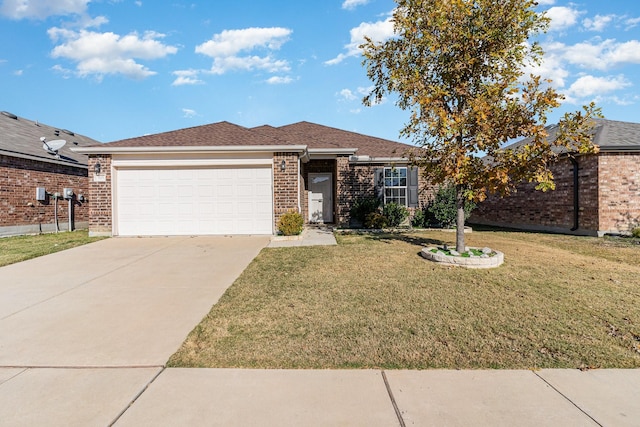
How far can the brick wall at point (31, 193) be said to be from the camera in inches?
449

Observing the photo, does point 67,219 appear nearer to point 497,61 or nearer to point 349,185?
point 349,185

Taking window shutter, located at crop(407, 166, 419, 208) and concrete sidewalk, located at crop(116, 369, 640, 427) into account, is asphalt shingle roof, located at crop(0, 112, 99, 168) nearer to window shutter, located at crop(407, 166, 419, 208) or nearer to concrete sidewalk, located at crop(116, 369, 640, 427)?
concrete sidewalk, located at crop(116, 369, 640, 427)

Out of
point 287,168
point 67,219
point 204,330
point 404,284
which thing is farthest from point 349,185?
point 67,219

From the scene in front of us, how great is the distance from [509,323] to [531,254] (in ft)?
15.2

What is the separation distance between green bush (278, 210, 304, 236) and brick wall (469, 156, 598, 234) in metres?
9.51

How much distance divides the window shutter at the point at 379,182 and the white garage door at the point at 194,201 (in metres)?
4.63

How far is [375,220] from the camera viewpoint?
12266 mm

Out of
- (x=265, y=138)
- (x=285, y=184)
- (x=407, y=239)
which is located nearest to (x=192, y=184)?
(x=265, y=138)

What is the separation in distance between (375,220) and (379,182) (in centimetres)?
204

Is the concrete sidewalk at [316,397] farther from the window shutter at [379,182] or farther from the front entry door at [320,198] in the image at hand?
the front entry door at [320,198]

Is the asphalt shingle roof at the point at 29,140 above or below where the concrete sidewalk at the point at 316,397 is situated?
above

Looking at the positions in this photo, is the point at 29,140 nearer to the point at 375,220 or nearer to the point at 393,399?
the point at 375,220

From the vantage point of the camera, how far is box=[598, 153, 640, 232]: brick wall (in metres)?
10.8

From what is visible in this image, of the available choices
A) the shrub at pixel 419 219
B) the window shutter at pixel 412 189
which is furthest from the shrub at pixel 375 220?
the window shutter at pixel 412 189
